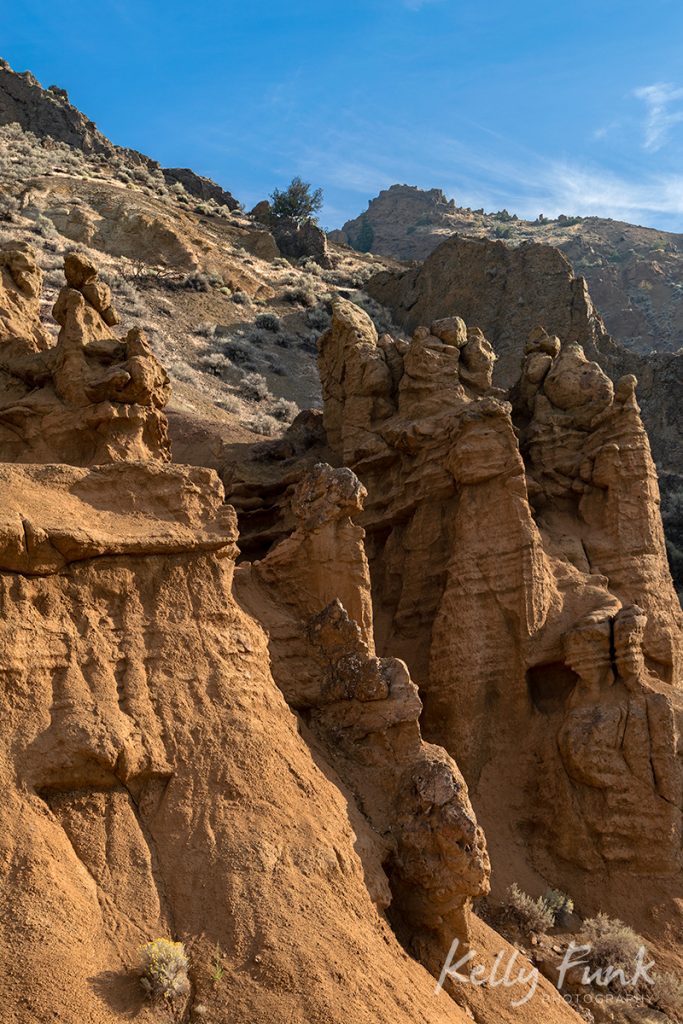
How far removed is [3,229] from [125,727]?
33.6 meters

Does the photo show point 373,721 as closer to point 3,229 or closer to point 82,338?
point 82,338

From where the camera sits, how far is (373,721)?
9391mm

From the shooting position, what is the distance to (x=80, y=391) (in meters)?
11.5

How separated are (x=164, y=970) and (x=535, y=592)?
25.7ft

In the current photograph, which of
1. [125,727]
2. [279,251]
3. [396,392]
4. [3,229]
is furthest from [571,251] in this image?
[125,727]

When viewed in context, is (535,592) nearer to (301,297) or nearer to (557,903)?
(557,903)

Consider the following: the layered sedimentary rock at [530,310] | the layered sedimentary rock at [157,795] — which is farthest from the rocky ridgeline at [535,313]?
the layered sedimentary rock at [157,795]

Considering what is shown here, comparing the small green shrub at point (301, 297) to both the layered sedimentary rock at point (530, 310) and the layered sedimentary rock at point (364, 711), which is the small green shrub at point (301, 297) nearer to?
the layered sedimentary rock at point (530, 310)

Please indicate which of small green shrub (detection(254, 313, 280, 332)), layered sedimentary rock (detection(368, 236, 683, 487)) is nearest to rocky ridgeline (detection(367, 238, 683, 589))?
layered sedimentary rock (detection(368, 236, 683, 487))

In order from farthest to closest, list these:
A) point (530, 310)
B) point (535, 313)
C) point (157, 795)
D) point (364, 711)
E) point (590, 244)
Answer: point (590, 244) → point (530, 310) → point (535, 313) → point (364, 711) → point (157, 795)

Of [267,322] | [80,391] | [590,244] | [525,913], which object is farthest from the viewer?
[590,244]

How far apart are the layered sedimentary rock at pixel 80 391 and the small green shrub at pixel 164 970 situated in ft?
19.0

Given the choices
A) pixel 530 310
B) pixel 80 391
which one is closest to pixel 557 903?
pixel 80 391

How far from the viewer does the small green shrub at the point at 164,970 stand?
6191mm
